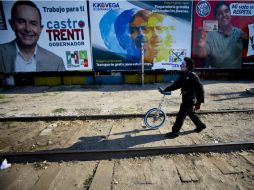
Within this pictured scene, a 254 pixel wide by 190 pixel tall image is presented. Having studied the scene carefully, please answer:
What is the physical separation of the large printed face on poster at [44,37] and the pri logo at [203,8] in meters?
6.30

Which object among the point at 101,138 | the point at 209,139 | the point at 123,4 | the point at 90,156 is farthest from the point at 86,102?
the point at 123,4

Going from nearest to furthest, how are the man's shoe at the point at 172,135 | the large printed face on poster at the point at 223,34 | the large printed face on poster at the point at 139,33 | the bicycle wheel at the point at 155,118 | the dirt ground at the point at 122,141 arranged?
1. the dirt ground at the point at 122,141
2. the man's shoe at the point at 172,135
3. the bicycle wheel at the point at 155,118
4. the large printed face on poster at the point at 139,33
5. the large printed face on poster at the point at 223,34

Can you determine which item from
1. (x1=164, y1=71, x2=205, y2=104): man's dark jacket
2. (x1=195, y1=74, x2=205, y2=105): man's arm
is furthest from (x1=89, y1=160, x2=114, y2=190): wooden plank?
(x1=195, y1=74, x2=205, y2=105): man's arm

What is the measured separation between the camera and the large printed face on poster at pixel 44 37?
40.2ft

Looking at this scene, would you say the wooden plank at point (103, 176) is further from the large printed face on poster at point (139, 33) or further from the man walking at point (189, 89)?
the large printed face on poster at point (139, 33)

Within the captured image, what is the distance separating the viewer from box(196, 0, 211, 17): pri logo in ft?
40.9

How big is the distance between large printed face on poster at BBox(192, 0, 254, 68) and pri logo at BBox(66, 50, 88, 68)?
6.25 m

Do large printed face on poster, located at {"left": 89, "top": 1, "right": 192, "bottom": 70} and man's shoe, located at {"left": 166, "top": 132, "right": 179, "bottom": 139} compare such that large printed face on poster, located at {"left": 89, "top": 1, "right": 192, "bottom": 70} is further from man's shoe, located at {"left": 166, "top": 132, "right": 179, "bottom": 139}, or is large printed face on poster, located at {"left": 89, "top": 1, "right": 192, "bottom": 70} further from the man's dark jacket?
man's shoe, located at {"left": 166, "top": 132, "right": 179, "bottom": 139}

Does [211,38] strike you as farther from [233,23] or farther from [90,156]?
[90,156]

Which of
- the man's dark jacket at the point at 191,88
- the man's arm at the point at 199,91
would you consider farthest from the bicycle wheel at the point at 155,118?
the man's arm at the point at 199,91

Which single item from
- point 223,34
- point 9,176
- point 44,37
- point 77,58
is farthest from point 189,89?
point 44,37

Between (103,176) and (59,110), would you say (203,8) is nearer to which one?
(59,110)

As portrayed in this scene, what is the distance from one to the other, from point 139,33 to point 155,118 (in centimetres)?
730

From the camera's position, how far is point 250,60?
1324 cm
